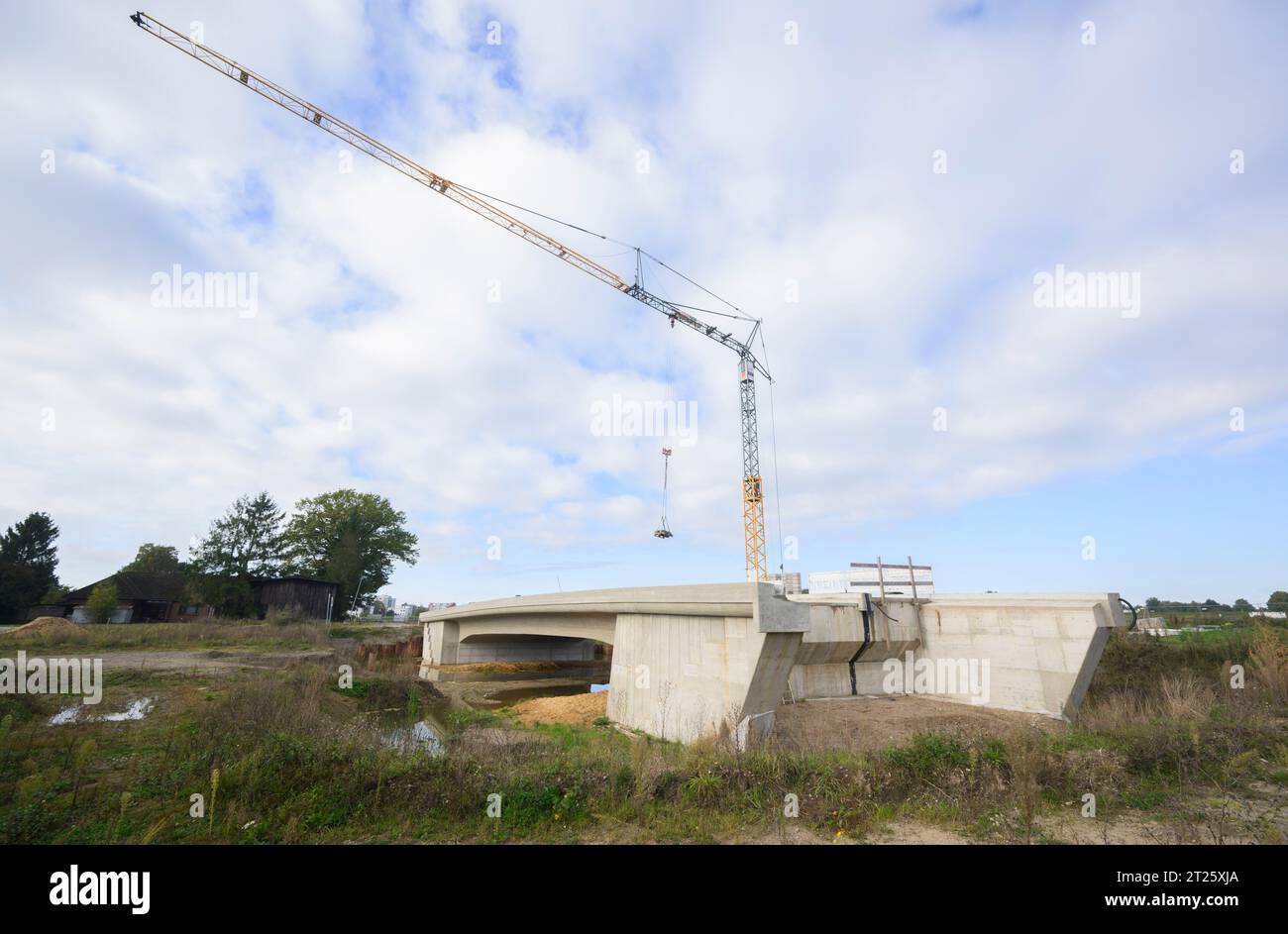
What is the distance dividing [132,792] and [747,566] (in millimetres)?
43851

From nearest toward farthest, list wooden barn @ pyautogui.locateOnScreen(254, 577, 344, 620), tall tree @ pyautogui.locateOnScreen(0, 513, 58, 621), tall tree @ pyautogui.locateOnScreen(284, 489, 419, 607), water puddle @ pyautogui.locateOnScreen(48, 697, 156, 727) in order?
water puddle @ pyautogui.locateOnScreen(48, 697, 156, 727)
tall tree @ pyautogui.locateOnScreen(0, 513, 58, 621)
wooden barn @ pyautogui.locateOnScreen(254, 577, 344, 620)
tall tree @ pyautogui.locateOnScreen(284, 489, 419, 607)

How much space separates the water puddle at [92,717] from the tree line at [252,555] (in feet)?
134

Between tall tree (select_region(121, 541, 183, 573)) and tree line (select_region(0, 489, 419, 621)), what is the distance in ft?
0.36

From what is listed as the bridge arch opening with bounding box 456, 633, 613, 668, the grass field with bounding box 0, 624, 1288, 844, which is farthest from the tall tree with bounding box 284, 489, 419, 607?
the grass field with bounding box 0, 624, 1288, 844

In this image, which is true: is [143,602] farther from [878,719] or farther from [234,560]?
[878,719]

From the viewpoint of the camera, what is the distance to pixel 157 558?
3110 inches

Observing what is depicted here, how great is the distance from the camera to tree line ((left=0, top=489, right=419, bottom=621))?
46.8 meters

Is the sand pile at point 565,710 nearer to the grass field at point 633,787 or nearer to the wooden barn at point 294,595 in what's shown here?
the grass field at point 633,787

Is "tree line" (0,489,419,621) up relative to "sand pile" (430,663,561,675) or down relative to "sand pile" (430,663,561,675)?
up

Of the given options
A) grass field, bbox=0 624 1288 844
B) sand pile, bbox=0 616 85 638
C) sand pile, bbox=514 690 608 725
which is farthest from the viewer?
sand pile, bbox=0 616 85 638

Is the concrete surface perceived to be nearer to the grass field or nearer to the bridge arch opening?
the grass field

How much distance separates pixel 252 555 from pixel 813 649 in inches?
2292

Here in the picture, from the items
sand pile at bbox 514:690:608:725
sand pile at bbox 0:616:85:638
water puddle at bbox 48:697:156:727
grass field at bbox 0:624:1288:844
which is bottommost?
sand pile at bbox 514:690:608:725
